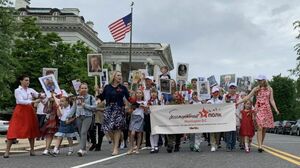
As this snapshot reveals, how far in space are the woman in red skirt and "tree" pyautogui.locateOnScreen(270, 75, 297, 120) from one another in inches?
3328

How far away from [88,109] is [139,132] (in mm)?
1637

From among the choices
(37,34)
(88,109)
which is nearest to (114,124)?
(88,109)

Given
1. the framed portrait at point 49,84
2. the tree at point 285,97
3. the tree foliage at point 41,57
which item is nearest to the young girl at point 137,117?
the framed portrait at point 49,84

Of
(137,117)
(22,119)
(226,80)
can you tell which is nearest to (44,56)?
(226,80)

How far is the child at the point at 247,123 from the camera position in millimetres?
13922

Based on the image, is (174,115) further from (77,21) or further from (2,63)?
(77,21)

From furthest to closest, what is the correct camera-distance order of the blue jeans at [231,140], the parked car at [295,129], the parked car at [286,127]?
1. the parked car at [286,127]
2. the parked car at [295,129]
3. the blue jeans at [231,140]

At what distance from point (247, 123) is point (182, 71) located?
18.3 feet

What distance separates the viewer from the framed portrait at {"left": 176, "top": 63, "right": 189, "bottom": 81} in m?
19.1

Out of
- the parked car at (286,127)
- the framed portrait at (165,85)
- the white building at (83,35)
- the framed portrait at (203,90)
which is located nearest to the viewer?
the framed portrait at (165,85)

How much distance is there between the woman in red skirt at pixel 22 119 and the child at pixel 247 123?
544cm

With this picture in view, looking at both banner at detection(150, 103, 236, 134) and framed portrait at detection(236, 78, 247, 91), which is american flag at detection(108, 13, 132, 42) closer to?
framed portrait at detection(236, 78, 247, 91)

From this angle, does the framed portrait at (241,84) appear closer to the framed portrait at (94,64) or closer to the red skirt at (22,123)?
the framed portrait at (94,64)

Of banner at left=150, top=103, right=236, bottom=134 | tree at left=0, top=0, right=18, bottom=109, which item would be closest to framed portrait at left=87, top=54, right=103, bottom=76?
banner at left=150, top=103, right=236, bottom=134
